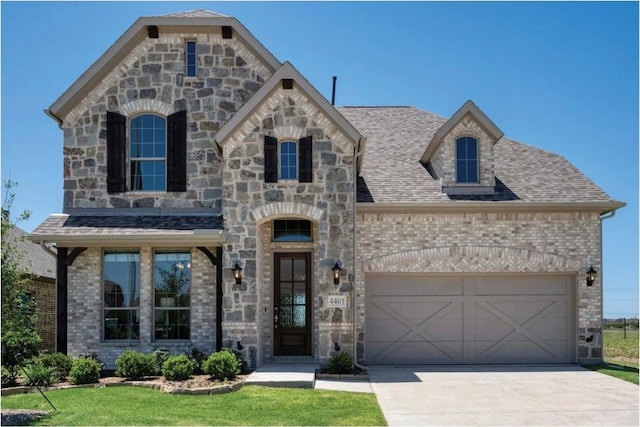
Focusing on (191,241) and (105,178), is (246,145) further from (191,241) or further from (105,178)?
(105,178)

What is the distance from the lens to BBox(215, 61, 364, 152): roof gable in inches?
543

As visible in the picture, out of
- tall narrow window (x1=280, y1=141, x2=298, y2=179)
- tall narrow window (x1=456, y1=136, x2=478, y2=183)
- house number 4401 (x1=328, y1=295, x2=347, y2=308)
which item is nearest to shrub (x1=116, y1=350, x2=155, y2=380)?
house number 4401 (x1=328, y1=295, x2=347, y2=308)

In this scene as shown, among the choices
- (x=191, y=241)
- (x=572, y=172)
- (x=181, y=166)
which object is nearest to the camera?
(x=191, y=241)

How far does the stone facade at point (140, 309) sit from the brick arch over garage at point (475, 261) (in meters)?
4.49

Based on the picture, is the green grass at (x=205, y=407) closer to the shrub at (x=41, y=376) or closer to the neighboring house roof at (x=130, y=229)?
the shrub at (x=41, y=376)

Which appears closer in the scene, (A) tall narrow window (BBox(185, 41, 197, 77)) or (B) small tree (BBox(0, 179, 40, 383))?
(B) small tree (BBox(0, 179, 40, 383))

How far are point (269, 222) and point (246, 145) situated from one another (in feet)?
7.26

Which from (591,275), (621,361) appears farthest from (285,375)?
(621,361)

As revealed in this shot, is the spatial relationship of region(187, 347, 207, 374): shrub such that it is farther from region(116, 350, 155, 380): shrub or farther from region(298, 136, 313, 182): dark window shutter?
region(298, 136, 313, 182): dark window shutter

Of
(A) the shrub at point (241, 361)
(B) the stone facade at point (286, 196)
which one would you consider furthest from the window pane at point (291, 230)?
(A) the shrub at point (241, 361)

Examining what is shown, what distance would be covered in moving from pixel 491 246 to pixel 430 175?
270cm

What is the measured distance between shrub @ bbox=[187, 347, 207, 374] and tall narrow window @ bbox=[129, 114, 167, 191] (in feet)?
13.9

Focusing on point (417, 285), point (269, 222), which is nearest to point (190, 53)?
point (269, 222)

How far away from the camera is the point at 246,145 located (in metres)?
14.0
